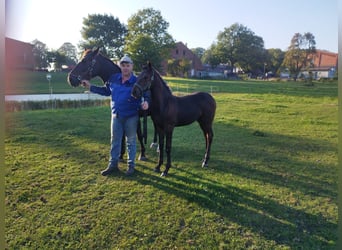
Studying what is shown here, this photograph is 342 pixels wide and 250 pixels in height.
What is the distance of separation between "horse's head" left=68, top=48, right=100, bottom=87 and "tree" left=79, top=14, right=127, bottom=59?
166 ft

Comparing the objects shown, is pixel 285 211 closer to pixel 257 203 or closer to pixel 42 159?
pixel 257 203

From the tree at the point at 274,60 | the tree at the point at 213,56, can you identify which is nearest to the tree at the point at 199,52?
the tree at the point at 213,56

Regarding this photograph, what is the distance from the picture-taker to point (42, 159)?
18.6 ft

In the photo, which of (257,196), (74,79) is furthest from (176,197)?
(74,79)

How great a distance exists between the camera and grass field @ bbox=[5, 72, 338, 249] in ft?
10.4

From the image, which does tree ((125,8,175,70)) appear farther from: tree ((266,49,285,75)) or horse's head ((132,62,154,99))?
tree ((266,49,285,75))

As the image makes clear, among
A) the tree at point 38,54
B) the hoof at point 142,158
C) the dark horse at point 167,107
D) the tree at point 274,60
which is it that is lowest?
the hoof at point 142,158

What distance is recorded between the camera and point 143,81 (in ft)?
14.5

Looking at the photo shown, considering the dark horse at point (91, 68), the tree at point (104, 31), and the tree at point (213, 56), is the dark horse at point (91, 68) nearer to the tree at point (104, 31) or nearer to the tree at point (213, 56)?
the tree at point (104, 31)

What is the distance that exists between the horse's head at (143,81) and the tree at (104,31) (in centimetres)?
5130

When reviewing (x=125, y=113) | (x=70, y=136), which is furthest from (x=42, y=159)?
(x=125, y=113)

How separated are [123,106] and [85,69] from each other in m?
1.16

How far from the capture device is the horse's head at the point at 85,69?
489 cm

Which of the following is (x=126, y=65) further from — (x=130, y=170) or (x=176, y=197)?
(x=176, y=197)
